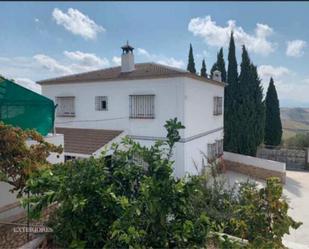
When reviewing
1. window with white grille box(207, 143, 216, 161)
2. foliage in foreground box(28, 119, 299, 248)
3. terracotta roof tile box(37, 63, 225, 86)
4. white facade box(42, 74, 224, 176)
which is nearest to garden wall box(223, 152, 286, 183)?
window with white grille box(207, 143, 216, 161)

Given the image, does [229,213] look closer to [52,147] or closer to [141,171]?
[141,171]

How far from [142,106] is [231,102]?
43.8 feet

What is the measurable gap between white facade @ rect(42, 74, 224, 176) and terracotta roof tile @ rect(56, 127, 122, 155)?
2.25 feet

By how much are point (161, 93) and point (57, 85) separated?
928cm

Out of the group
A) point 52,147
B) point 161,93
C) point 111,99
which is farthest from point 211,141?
point 52,147

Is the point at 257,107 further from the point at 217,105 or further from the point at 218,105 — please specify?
the point at 217,105

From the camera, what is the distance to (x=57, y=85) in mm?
21844

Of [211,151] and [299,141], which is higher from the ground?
[299,141]

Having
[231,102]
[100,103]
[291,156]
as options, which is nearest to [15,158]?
[100,103]

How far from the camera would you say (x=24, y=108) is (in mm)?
10102

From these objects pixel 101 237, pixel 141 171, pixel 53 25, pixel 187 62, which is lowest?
pixel 101 237

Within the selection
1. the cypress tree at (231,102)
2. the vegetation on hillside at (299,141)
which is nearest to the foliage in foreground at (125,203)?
the cypress tree at (231,102)

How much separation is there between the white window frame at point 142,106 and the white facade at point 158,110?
218 mm

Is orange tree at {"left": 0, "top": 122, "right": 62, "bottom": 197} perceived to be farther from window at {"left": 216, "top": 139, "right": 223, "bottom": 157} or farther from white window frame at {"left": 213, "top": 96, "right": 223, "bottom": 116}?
window at {"left": 216, "top": 139, "right": 223, "bottom": 157}
